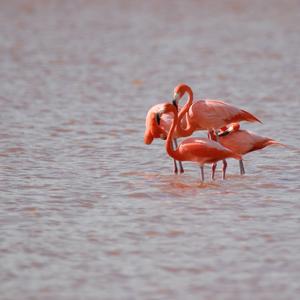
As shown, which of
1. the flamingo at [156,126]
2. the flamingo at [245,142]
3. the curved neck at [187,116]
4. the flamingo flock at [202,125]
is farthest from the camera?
the flamingo at [156,126]

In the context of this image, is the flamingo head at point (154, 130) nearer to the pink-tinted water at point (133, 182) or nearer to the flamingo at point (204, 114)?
the flamingo at point (204, 114)

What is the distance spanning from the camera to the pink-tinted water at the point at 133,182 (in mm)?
5801

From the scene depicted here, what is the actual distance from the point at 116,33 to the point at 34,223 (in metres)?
13.8

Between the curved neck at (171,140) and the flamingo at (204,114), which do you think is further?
the flamingo at (204,114)

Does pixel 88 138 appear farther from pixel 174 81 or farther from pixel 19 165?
pixel 174 81

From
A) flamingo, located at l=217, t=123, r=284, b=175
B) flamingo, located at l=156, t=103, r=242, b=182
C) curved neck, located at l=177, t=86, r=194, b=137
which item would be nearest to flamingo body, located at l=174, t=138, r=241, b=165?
flamingo, located at l=156, t=103, r=242, b=182

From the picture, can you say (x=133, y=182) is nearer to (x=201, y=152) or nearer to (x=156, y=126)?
(x=201, y=152)

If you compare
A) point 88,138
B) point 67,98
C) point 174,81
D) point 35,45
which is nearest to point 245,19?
point 35,45

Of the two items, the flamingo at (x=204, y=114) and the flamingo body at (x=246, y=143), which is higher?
the flamingo at (x=204, y=114)

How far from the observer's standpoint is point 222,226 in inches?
274

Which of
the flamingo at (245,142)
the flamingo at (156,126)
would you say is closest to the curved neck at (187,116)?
the flamingo at (156,126)

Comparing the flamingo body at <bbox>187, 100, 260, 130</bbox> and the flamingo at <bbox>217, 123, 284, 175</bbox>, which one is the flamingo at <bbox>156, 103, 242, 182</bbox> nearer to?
the flamingo at <bbox>217, 123, 284, 175</bbox>

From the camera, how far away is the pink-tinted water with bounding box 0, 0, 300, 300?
580 centimetres

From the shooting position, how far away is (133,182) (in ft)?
27.7
